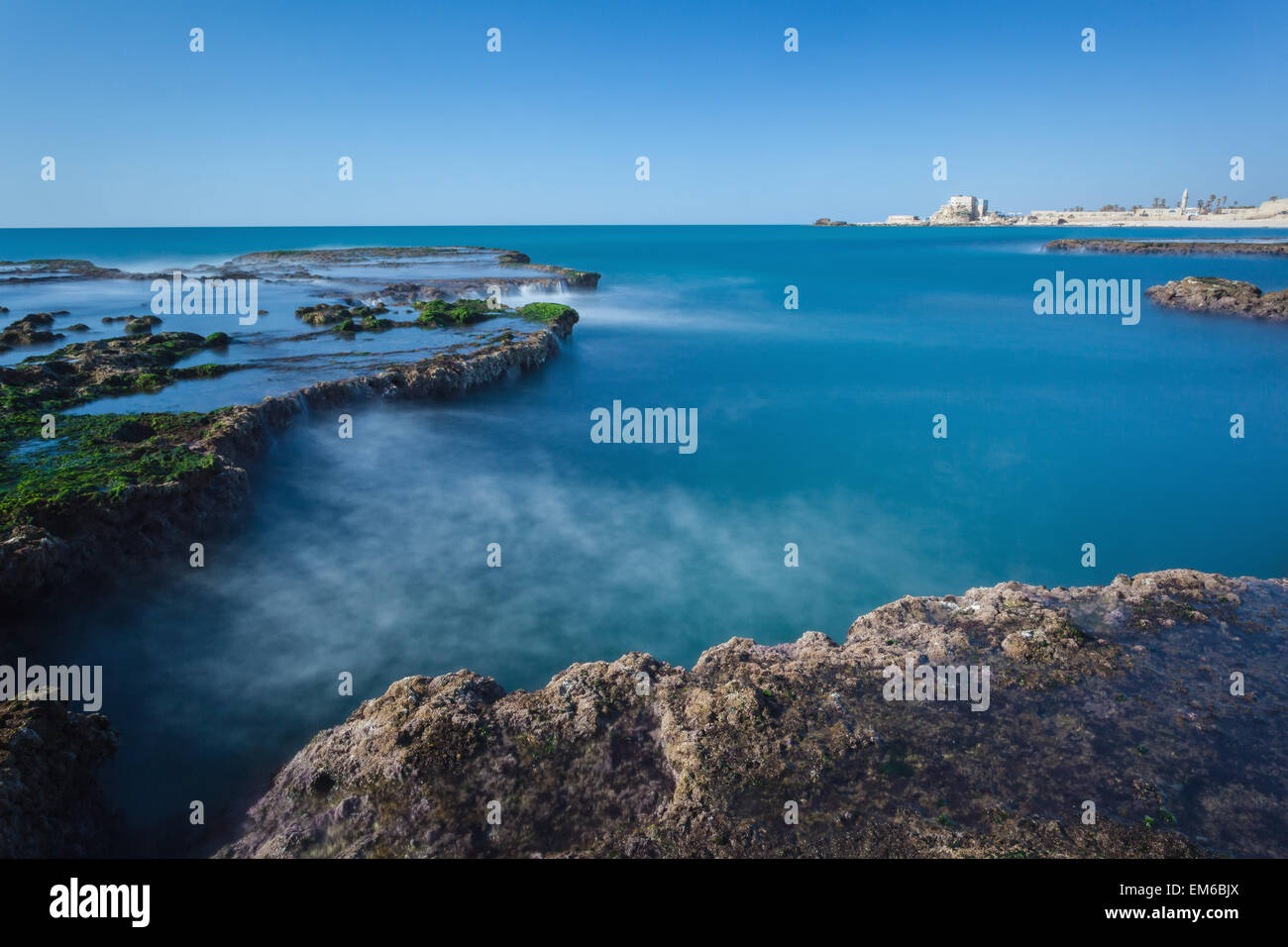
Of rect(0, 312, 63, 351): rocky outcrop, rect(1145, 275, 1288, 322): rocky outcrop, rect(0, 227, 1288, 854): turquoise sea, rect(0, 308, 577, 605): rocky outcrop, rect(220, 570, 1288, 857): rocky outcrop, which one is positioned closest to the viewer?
rect(220, 570, 1288, 857): rocky outcrop

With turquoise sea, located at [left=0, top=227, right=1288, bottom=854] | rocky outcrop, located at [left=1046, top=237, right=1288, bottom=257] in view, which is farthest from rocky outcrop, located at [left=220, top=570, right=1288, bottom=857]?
rocky outcrop, located at [left=1046, top=237, right=1288, bottom=257]

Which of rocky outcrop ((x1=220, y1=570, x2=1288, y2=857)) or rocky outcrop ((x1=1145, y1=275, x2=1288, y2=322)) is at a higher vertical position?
rocky outcrop ((x1=1145, y1=275, x2=1288, y2=322))

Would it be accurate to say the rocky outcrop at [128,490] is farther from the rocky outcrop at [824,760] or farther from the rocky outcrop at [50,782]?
the rocky outcrop at [824,760]

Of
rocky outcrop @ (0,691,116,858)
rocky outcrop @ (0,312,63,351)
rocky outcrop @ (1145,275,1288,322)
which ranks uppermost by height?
rocky outcrop @ (1145,275,1288,322)

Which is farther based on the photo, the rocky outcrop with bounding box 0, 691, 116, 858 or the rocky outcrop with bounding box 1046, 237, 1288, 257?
the rocky outcrop with bounding box 1046, 237, 1288, 257

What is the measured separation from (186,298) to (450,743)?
44730 millimetres

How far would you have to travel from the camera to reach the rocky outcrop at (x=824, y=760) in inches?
226

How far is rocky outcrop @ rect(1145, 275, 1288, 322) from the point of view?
37.8 metres

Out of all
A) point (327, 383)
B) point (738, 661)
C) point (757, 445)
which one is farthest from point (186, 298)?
point (738, 661)

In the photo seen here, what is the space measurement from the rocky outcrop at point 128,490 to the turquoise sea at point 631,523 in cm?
55

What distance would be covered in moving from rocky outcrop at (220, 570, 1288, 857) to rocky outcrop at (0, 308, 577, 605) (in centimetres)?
620

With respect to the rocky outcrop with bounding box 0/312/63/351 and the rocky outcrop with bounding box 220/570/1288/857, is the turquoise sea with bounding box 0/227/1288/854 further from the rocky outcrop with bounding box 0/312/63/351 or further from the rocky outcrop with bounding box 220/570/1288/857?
the rocky outcrop with bounding box 220/570/1288/857

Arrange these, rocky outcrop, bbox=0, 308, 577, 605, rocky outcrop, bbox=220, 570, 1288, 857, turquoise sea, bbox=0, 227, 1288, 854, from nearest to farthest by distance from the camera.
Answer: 1. rocky outcrop, bbox=220, 570, 1288, 857
2. turquoise sea, bbox=0, 227, 1288, 854
3. rocky outcrop, bbox=0, 308, 577, 605

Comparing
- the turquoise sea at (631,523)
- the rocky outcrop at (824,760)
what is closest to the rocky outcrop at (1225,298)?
the turquoise sea at (631,523)
